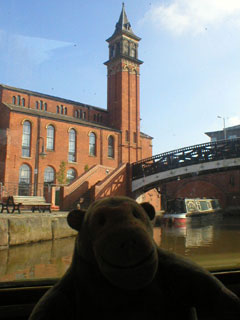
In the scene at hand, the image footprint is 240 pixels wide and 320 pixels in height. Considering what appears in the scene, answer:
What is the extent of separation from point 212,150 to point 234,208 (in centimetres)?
795

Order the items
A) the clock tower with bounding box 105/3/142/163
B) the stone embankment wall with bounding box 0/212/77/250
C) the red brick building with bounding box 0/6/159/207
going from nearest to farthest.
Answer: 1. the stone embankment wall with bounding box 0/212/77/250
2. the red brick building with bounding box 0/6/159/207
3. the clock tower with bounding box 105/3/142/163

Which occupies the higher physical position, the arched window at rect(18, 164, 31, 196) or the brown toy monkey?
the arched window at rect(18, 164, 31, 196)

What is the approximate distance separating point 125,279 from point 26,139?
2386cm

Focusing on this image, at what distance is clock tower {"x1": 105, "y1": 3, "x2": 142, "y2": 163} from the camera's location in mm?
28984

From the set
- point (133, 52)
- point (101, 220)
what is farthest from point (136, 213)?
point (133, 52)

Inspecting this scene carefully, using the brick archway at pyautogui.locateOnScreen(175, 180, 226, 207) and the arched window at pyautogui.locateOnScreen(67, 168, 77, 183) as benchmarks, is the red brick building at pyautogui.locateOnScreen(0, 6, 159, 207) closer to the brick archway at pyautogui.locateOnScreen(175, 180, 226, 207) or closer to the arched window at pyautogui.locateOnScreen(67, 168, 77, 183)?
the arched window at pyautogui.locateOnScreen(67, 168, 77, 183)

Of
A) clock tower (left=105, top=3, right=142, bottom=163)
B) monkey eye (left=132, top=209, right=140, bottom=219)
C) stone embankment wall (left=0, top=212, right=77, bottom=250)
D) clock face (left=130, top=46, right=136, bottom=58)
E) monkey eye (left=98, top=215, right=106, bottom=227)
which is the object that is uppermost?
clock face (left=130, top=46, right=136, bottom=58)

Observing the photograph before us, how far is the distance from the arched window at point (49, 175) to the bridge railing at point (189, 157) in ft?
25.6

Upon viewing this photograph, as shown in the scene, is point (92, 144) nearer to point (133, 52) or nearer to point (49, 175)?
point (49, 175)

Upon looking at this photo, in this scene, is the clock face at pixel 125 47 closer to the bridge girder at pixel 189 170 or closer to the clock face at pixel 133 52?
the clock face at pixel 133 52

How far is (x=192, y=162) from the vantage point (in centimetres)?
1747

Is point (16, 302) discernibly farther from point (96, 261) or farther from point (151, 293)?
point (151, 293)

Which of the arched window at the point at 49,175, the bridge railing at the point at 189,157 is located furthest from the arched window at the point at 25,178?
the bridge railing at the point at 189,157

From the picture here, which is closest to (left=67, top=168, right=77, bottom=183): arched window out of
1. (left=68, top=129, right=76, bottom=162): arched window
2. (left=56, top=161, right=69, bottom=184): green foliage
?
(left=56, top=161, right=69, bottom=184): green foliage
